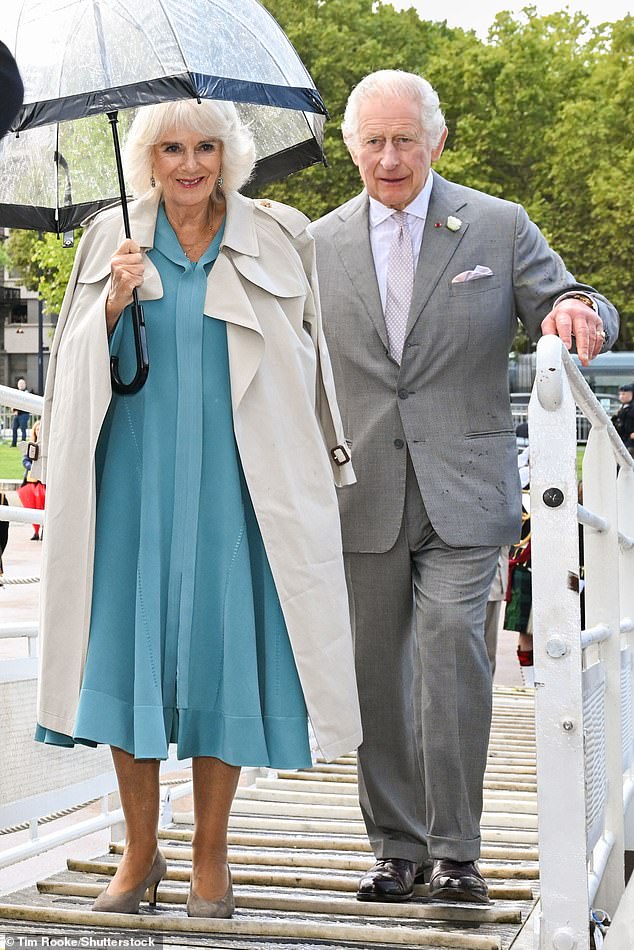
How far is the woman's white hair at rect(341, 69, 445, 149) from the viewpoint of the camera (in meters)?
3.79

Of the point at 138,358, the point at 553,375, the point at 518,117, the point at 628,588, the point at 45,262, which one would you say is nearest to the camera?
the point at 553,375

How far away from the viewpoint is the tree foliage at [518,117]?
30562mm

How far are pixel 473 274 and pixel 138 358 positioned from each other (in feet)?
3.48

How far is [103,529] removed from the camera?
319 cm

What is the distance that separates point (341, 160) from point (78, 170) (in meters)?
27.0

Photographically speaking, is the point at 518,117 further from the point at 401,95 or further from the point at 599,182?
the point at 401,95

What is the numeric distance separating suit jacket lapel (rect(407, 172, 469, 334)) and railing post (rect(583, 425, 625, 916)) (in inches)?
27.1

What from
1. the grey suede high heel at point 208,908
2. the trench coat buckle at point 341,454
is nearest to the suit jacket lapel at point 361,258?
the trench coat buckle at point 341,454

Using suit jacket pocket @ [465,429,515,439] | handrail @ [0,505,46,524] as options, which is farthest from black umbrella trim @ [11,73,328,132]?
handrail @ [0,505,46,524]

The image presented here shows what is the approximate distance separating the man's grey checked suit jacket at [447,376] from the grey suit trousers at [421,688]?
0.24ft

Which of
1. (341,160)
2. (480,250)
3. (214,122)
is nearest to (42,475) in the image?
(214,122)

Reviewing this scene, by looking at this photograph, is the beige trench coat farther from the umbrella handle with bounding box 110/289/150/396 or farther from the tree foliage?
the tree foliage

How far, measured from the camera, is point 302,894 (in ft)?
11.6

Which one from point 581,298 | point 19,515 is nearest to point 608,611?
point 581,298
